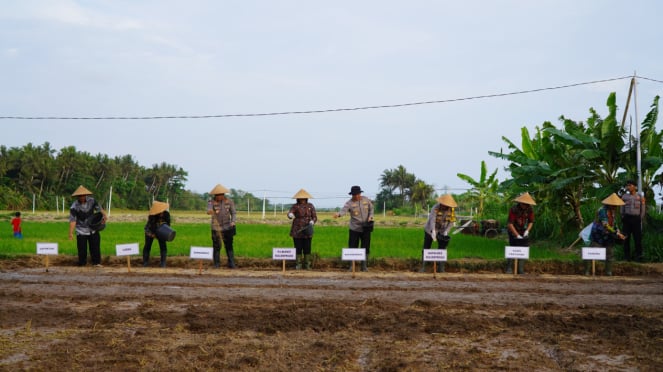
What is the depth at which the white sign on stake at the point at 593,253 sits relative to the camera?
40.0 feet

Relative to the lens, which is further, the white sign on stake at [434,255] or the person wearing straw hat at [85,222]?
the person wearing straw hat at [85,222]

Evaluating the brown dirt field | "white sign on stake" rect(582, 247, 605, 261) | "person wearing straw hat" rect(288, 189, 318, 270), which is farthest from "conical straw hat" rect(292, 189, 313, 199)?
"white sign on stake" rect(582, 247, 605, 261)

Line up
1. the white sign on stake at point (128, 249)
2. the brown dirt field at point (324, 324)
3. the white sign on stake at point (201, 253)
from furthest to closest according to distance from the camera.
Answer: the white sign on stake at point (201, 253) → the white sign on stake at point (128, 249) → the brown dirt field at point (324, 324)

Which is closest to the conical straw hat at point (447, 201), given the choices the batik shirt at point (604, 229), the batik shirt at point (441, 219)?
the batik shirt at point (441, 219)

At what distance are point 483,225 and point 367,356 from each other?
1674cm

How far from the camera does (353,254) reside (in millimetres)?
12070

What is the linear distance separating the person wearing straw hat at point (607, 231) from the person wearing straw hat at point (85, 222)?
10253 mm

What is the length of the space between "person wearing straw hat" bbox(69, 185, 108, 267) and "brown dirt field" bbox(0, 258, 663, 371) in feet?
4.99

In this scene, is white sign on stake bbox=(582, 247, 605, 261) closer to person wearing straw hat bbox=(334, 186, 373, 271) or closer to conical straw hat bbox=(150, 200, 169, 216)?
person wearing straw hat bbox=(334, 186, 373, 271)

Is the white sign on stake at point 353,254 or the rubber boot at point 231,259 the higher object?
the white sign on stake at point 353,254

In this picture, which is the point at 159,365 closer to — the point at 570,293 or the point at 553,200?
the point at 570,293

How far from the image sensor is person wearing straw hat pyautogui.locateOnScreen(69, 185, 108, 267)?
12.8 m

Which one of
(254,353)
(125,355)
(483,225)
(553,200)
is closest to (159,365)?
(125,355)

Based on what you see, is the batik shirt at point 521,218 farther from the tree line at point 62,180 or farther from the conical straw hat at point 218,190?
the tree line at point 62,180
